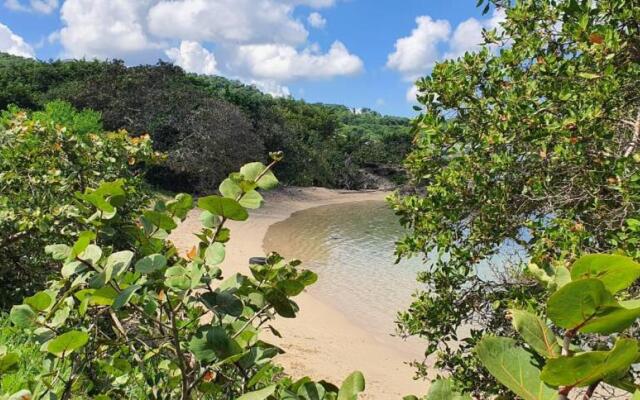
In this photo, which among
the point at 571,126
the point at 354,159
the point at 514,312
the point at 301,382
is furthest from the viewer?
the point at 354,159

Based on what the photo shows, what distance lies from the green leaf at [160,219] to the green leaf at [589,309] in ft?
2.75

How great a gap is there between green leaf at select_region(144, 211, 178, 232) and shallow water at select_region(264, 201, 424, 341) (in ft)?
28.1

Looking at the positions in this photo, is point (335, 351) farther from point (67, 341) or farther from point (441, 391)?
point (441, 391)

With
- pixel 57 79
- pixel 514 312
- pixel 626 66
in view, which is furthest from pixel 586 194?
pixel 57 79

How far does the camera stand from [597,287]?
53 centimetres

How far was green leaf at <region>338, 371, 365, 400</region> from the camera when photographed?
3.14 feet

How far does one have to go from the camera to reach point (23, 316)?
3.67 feet

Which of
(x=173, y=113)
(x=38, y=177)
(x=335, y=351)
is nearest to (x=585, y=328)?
(x=38, y=177)

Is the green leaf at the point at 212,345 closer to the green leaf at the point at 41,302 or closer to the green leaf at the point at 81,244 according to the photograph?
the green leaf at the point at 81,244

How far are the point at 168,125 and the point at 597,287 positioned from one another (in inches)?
1086

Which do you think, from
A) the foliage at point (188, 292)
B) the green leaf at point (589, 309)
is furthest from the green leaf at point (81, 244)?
the green leaf at point (589, 309)

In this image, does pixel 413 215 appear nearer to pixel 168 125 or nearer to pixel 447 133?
pixel 447 133

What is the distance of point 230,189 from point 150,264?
21cm

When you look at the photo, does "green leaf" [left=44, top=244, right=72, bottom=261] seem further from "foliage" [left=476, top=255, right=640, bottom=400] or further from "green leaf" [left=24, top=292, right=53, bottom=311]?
"foliage" [left=476, top=255, right=640, bottom=400]
